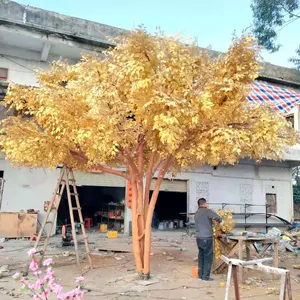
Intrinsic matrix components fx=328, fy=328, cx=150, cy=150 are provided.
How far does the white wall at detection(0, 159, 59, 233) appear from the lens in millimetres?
13219

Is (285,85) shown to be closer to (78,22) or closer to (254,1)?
(254,1)

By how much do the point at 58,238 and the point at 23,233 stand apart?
1.33 meters

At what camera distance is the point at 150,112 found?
5754mm

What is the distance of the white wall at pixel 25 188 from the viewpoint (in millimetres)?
13219

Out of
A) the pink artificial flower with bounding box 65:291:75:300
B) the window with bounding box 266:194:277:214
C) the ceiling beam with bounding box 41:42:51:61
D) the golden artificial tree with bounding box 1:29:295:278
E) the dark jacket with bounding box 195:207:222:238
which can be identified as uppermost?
the ceiling beam with bounding box 41:42:51:61

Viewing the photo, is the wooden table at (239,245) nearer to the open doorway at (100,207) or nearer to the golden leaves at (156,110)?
the golden leaves at (156,110)

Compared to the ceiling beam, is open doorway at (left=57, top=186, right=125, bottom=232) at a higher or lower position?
lower

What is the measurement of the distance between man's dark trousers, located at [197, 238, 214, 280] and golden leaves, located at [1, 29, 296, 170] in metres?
1.82

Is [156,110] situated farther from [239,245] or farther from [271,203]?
[271,203]

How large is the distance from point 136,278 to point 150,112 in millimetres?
3574

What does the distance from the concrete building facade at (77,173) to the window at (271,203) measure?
Answer: 0.18 ft

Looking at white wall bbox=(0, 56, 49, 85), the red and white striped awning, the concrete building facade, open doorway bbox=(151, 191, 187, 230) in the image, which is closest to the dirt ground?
the concrete building facade

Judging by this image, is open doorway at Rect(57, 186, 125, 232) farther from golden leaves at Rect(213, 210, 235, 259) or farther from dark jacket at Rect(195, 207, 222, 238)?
dark jacket at Rect(195, 207, 222, 238)

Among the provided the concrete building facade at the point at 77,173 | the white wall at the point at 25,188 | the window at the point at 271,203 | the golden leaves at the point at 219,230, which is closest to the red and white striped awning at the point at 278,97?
the concrete building facade at the point at 77,173
